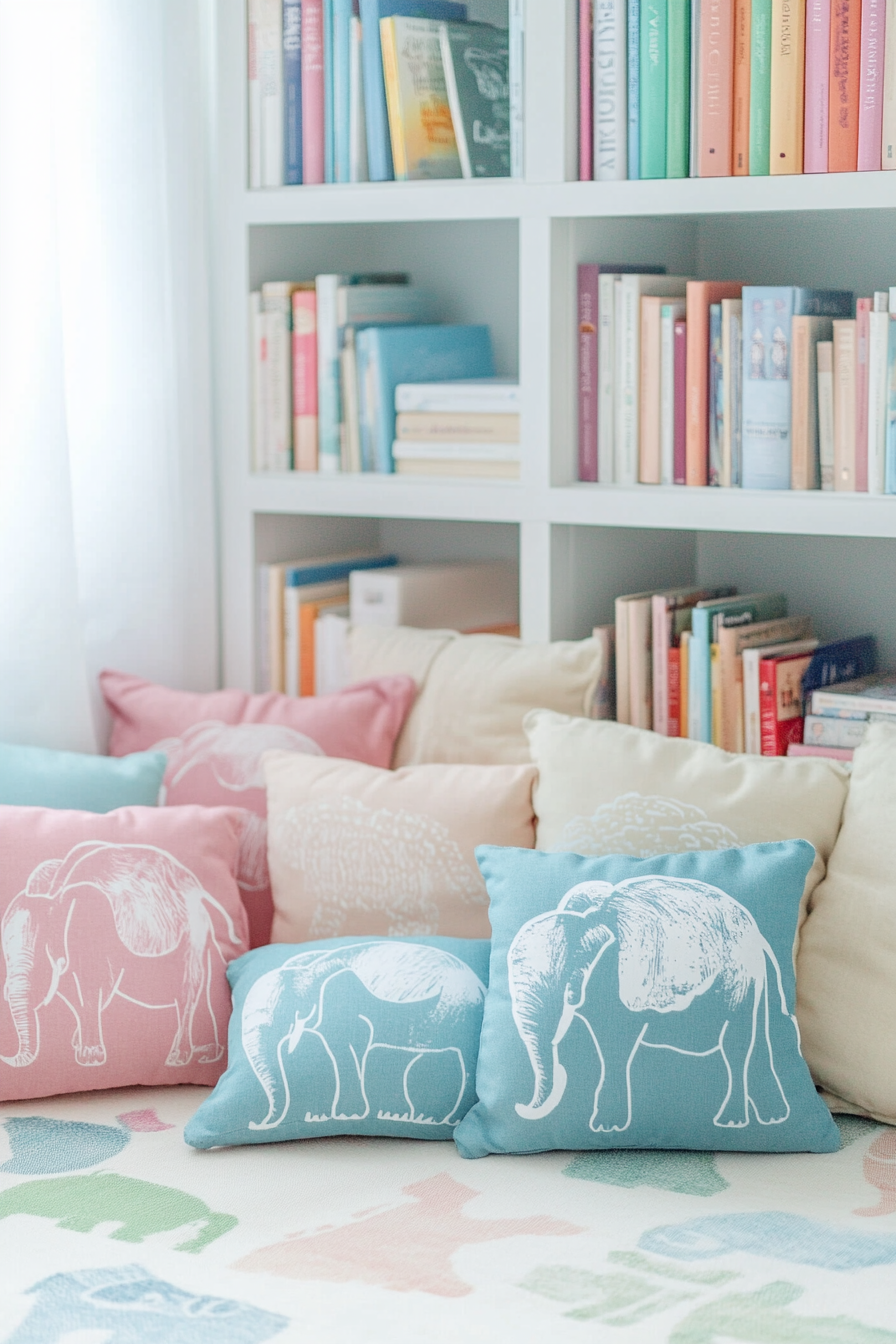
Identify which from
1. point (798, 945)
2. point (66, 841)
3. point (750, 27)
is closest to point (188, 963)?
point (66, 841)

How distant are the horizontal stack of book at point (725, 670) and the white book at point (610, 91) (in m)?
0.58

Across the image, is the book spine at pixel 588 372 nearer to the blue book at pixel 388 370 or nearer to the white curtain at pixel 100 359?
the blue book at pixel 388 370

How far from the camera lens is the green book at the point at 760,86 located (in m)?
1.90

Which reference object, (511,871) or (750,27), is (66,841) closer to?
(511,871)

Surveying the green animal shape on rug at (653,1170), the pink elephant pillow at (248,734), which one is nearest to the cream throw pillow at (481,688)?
the pink elephant pillow at (248,734)

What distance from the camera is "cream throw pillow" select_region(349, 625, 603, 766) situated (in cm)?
207

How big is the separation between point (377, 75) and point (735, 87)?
0.51 m

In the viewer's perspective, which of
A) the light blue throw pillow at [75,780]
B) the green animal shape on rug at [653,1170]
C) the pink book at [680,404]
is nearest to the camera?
the green animal shape on rug at [653,1170]

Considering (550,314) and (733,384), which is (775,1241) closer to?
(733,384)

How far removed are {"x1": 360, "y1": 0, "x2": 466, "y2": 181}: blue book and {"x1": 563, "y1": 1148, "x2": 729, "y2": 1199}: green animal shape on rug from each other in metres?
1.36

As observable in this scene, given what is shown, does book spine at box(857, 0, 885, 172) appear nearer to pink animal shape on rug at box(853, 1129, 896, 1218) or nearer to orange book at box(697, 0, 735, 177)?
orange book at box(697, 0, 735, 177)

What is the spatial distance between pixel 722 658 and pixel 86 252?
104cm

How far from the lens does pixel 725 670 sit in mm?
2053

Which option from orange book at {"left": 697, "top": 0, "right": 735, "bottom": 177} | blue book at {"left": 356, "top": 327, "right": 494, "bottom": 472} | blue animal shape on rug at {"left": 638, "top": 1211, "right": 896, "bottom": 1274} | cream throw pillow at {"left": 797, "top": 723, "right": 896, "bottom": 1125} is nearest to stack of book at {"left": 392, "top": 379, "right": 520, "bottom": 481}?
blue book at {"left": 356, "top": 327, "right": 494, "bottom": 472}
